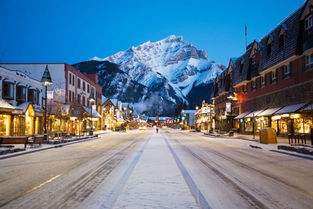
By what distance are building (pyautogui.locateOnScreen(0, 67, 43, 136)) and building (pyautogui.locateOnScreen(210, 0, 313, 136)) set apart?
1013 inches

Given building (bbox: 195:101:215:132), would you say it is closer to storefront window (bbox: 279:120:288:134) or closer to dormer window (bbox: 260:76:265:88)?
dormer window (bbox: 260:76:265:88)

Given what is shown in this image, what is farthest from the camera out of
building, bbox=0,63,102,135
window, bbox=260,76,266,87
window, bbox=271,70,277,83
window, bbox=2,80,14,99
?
building, bbox=0,63,102,135

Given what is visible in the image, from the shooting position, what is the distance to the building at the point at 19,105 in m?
31.5

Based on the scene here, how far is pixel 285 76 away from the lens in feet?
117

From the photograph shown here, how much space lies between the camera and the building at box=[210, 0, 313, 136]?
3020 centimetres

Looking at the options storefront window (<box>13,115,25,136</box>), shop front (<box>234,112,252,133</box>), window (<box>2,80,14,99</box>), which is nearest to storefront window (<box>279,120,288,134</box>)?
shop front (<box>234,112,252,133</box>)

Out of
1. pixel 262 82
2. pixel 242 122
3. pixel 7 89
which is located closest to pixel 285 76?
pixel 262 82

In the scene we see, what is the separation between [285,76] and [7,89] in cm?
3152

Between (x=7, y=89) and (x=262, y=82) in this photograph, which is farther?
(x=262, y=82)

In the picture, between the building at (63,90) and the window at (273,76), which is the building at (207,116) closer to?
the window at (273,76)

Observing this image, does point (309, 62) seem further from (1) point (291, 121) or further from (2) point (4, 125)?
(2) point (4, 125)

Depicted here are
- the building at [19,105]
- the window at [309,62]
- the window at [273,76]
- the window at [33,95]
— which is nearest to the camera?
the window at [309,62]

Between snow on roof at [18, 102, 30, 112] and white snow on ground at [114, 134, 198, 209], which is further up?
snow on roof at [18, 102, 30, 112]

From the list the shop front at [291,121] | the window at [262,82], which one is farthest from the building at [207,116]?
the shop front at [291,121]
